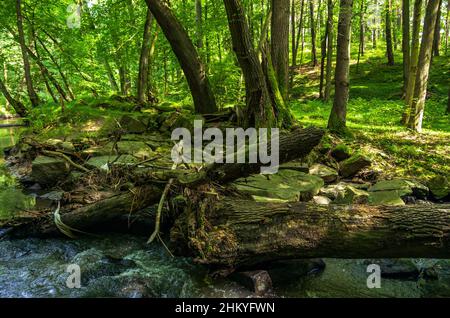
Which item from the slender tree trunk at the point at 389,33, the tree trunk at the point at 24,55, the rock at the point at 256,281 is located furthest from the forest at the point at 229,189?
the slender tree trunk at the point at 389,33

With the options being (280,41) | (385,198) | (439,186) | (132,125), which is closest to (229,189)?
(385,198)

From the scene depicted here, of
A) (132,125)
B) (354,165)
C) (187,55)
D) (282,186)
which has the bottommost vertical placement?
(282,186)

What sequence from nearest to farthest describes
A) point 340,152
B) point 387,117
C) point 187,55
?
point 340,152 → point 187,55 → point 387,117

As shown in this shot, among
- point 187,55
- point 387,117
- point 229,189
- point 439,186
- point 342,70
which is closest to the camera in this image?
point 229,189

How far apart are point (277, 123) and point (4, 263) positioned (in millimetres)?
6391

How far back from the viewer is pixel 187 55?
34.3 feet

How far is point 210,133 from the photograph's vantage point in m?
9.72

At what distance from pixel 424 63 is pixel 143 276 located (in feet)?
35.8

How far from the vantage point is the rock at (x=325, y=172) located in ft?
26.5

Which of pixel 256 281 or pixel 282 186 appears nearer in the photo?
pixel 256 281

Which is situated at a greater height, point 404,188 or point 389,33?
point 389,33

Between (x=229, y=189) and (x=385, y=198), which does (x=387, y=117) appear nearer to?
(x=385, y=198)

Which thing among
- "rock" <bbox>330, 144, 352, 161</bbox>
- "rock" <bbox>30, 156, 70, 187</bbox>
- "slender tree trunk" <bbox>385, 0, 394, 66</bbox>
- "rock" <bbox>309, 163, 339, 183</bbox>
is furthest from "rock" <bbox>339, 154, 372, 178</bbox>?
"slender tree trunk" <bbox>385, 0, 394, 66</bbox>
